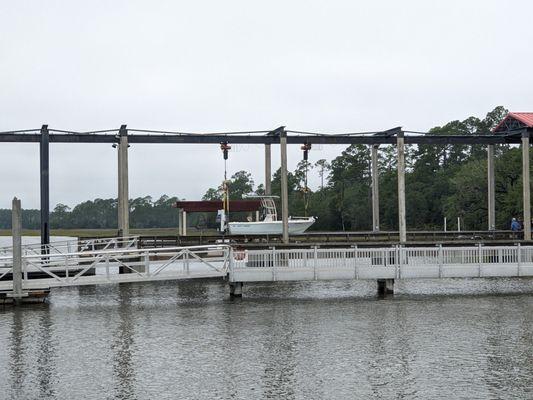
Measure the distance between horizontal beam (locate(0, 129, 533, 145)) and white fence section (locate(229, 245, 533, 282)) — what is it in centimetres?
1385

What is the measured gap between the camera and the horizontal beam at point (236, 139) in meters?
41.2

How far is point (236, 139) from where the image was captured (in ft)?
144

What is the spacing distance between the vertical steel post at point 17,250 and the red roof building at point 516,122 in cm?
3074

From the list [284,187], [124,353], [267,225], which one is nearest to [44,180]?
[284,187]

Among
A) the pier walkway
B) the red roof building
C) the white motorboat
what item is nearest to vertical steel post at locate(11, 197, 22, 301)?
the pier walkway

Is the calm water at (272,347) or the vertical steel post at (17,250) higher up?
the vertical steel post at (17,250)

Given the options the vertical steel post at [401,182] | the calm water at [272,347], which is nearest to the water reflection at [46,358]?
the calm water at [272,347]

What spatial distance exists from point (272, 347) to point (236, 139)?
86.5 ft

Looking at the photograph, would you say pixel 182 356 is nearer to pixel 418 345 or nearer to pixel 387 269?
pixel 418 345

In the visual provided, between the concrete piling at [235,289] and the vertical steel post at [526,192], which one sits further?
the vertical steel post at [526,192]

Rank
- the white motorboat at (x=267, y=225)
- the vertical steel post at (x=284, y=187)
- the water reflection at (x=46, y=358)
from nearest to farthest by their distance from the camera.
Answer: the water reflection at (x=46, y=358) < the vertical steel post at (x=284, y=187) < the white motorboat at (x=267, y=225)

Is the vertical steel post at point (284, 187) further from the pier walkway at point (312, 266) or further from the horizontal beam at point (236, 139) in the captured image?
the pier walkway at point (312, 266)

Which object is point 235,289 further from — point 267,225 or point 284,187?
point 267,225

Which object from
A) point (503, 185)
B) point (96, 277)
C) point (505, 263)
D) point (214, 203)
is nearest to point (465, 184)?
point (503, 185)
